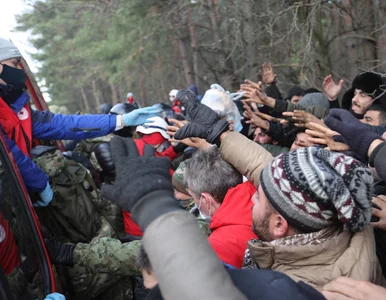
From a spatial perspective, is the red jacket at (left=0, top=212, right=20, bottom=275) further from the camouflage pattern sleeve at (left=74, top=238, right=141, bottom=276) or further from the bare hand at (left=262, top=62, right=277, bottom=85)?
the bare hand at (left=262, top=62, right=277, bottom=85)

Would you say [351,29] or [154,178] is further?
[351,29]

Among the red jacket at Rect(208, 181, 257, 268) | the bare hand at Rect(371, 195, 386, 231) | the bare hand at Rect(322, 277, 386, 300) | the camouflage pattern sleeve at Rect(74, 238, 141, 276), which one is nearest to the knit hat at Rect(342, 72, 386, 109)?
the bare hand at Rect(371, 195, 386, 231)

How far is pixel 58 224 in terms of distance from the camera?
283 centimetres

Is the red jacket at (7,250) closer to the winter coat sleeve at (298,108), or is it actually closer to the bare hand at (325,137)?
the bare hand at (325,137)

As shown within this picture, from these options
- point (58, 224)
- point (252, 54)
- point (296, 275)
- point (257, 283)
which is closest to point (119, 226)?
point (58, 224)

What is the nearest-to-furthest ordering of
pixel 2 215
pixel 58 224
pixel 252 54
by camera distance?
1. pixel 2 215
2. pixel 58 224
3. pixel 252 54

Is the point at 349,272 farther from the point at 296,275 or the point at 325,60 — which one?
the point at 325,60

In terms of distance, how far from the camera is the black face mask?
2.59 meters

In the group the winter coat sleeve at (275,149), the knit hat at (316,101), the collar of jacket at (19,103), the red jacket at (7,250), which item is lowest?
the winter coat sleeve at (275,149)

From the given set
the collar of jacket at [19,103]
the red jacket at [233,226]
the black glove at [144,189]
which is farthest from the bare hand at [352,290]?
the collar of jacket at [19,103]

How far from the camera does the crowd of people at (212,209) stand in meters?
0.93

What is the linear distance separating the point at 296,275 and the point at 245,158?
867 mm

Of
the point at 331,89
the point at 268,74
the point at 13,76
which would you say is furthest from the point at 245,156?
the point at 268,74

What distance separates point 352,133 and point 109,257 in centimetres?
180
